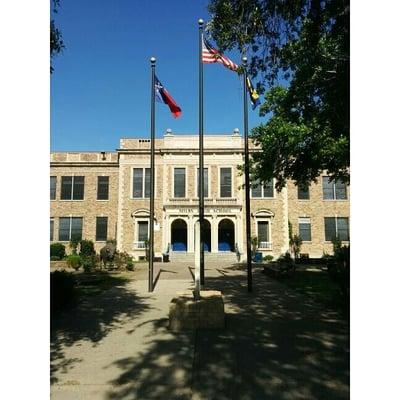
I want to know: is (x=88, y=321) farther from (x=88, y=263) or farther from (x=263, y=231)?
(x=263, y=231)

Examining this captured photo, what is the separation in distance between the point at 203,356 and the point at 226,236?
31629 mm

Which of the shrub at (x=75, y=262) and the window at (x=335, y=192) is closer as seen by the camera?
the shrub at (x=75, y=262)

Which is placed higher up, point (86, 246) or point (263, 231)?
point (263, 231)

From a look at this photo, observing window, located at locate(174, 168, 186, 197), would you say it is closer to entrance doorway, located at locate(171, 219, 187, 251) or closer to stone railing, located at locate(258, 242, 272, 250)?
entrance doorway, located at locate(171, 219, 187, 251)

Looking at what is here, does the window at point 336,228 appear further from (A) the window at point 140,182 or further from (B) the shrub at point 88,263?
(B) the shrub at point 88,263

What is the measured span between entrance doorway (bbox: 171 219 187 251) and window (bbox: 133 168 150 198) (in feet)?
13.4

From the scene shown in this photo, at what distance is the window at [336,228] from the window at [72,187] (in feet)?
79.2

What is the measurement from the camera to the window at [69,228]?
37.0 metres

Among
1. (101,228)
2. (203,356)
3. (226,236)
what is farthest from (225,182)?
(203,356)

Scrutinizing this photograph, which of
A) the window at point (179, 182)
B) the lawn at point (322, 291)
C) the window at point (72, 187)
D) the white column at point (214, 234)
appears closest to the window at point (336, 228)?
the white column at point (214, 234)

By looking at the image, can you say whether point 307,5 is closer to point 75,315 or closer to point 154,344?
point 154,344

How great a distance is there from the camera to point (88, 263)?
24594 mm
